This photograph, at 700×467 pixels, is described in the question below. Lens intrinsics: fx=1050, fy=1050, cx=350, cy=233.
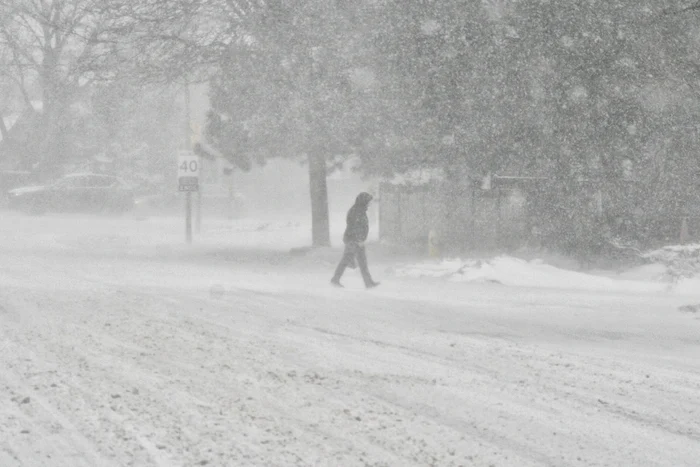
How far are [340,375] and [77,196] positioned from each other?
123 feet

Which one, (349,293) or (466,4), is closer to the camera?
(349,293)

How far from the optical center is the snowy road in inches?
241

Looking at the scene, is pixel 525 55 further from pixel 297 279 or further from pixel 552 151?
pixel 297 279

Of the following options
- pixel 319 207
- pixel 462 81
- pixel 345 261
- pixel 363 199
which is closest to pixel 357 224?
pixel 363 199

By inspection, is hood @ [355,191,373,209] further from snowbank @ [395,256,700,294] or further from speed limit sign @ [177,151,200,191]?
speed limit sign @ [177,151,200,191]

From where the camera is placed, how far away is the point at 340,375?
8375 mm

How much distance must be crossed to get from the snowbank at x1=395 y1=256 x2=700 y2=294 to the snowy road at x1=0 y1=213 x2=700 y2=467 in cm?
79

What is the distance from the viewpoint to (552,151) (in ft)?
59.9

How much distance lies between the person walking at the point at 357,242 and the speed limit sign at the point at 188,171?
10.4 metres

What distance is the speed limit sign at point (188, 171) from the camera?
85.8ft

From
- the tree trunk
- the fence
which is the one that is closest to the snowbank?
the fence

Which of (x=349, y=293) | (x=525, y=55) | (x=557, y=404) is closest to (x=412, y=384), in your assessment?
(x=557, y=404)

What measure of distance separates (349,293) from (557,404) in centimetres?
772

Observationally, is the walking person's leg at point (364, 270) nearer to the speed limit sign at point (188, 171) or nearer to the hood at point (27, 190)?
the speed limit sign at point (188, 171)
